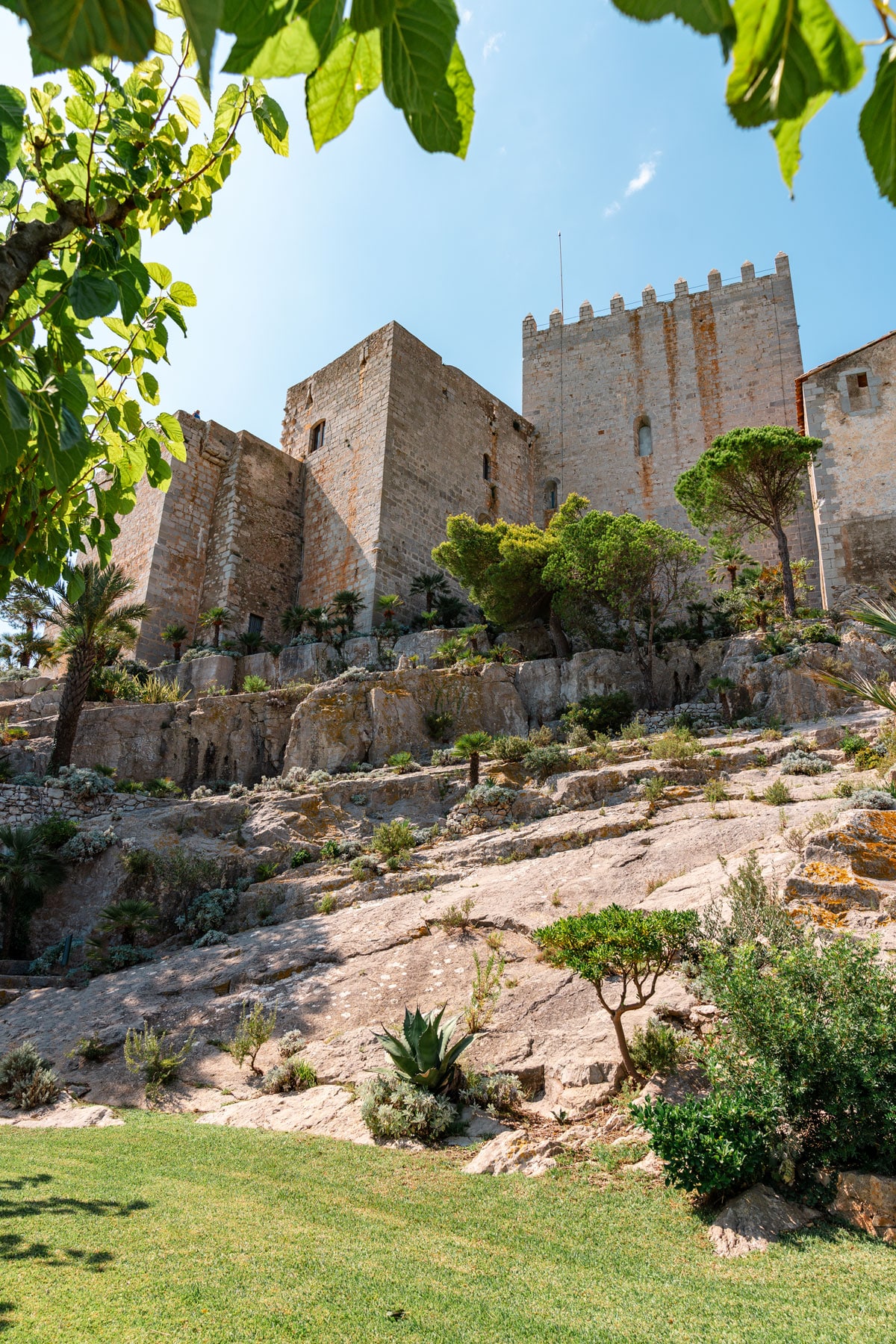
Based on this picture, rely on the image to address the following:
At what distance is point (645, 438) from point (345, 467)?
1045 centimetres

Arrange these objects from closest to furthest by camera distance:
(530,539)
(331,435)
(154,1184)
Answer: (154,1184) < (530,539) < (331,435)

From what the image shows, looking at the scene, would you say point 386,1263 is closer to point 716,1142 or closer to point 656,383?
point 716,1142

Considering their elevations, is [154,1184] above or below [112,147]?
below

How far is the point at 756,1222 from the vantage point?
11.7 feet

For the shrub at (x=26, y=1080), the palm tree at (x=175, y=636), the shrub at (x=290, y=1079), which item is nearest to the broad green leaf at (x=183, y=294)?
the shrub at (x=290, y=1079)

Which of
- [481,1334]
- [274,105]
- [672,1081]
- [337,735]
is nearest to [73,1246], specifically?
[481,1334]

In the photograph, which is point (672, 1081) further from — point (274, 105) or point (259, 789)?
point (259, 789)

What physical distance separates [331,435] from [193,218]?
23.3m

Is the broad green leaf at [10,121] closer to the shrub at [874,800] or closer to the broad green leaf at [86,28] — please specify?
the broad green leaf at [86,28]

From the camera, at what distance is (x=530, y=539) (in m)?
19.5

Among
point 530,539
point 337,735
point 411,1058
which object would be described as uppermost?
point 530,539

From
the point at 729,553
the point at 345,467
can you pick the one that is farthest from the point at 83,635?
the point at 729,553

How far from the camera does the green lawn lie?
2658 mm

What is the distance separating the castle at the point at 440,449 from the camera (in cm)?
2275
